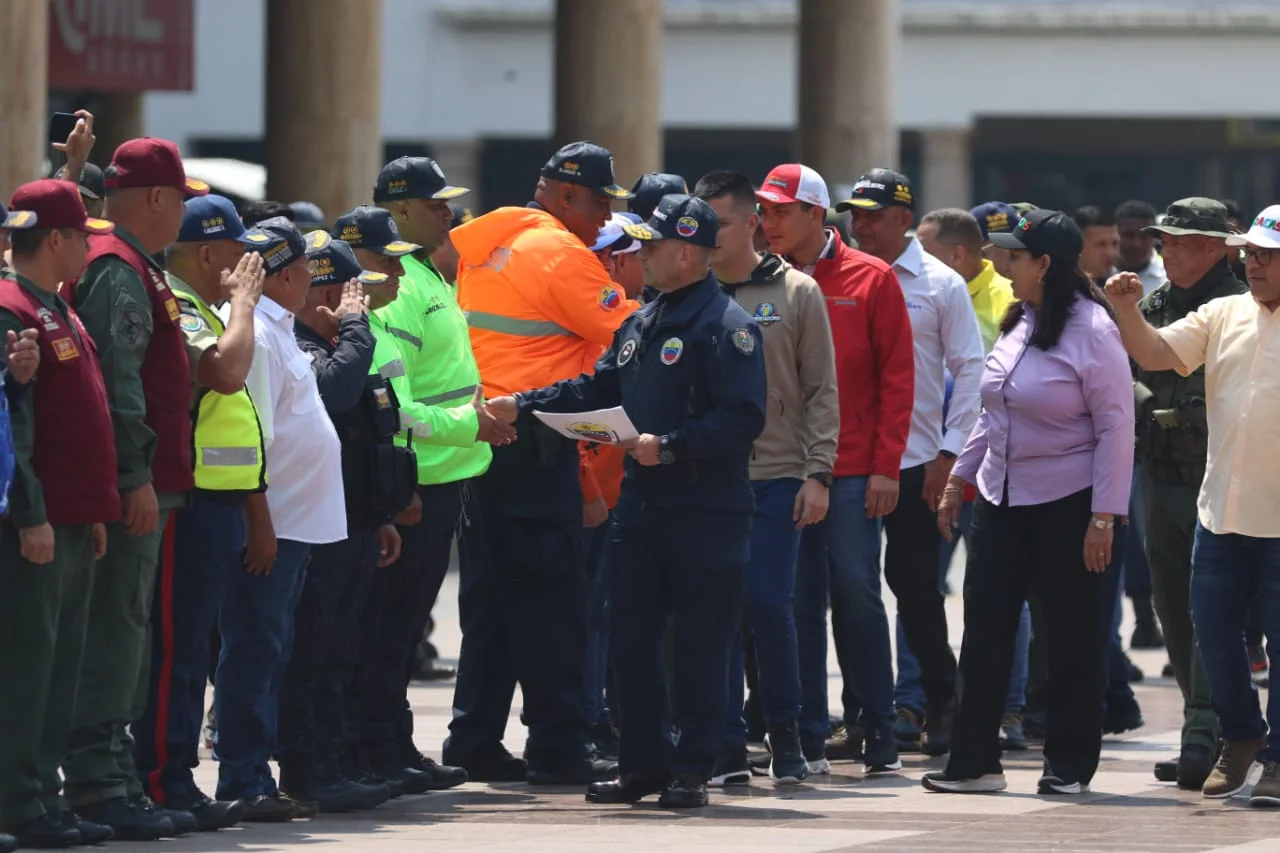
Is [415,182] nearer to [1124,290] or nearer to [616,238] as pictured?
[616,238]

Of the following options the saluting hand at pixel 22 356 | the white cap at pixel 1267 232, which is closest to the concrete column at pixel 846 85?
the white cap at pixel 1267 232

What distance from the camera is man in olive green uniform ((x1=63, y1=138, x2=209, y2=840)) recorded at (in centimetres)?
783

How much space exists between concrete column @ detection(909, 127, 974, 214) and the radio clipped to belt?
3507 centimetres

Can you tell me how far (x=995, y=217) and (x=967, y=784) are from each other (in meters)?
3.89

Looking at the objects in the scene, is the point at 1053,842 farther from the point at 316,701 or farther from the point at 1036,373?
the point at 316,701

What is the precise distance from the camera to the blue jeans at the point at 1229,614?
9164 mm

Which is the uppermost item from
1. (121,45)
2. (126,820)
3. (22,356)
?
(121,45)

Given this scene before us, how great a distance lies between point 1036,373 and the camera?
9094 millimetres

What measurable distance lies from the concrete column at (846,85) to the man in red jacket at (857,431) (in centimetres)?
1550

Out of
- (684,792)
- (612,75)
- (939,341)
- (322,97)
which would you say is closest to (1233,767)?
(684,792)

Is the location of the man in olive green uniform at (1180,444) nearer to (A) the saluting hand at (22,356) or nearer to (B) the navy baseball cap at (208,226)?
(B) the navy baseball cap at (208,226)

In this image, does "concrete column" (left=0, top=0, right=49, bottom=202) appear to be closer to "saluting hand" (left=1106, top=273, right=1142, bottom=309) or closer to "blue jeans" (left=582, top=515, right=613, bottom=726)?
"blue jeans" (left=582, top=515, right=613, bottom=726)

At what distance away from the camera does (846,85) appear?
2581 cm

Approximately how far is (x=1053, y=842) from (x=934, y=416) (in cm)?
326
